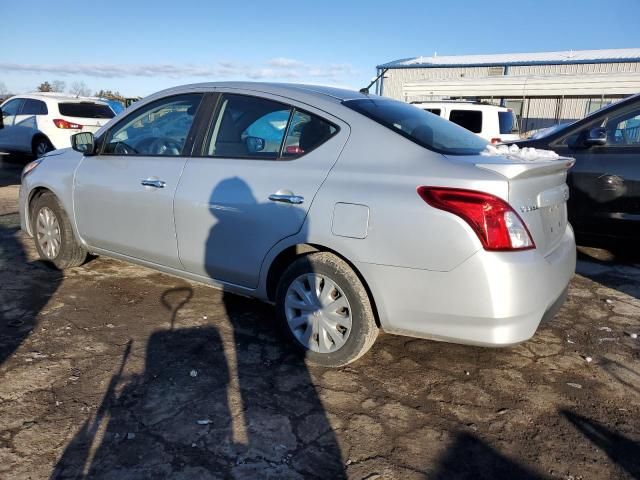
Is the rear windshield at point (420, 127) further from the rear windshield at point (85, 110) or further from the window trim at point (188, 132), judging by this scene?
the rear windshield at point (85, 110)

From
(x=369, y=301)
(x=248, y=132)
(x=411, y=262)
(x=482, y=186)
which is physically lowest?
(x=369, y=301)

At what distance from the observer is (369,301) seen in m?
2.83

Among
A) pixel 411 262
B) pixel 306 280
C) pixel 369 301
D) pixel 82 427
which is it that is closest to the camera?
pixel 82 427

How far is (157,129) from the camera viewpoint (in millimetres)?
3873

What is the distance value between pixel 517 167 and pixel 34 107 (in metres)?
12.4

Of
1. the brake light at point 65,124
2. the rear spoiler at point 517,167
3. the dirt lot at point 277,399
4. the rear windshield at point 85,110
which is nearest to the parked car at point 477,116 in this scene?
the rear windshield at point 85,110

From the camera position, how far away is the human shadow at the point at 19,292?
333 cm

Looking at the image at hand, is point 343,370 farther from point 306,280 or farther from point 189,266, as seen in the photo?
point 189,266

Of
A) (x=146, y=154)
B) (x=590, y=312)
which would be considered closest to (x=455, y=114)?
(x=590, y=312)

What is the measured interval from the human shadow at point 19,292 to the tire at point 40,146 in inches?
285

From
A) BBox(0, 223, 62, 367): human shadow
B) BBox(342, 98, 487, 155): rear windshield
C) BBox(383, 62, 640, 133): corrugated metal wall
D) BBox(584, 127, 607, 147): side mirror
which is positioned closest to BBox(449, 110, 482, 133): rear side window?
BBox(584, 127, 607, 147): side mirror

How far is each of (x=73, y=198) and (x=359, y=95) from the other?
2493mm

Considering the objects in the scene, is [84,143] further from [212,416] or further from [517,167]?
[517,167]

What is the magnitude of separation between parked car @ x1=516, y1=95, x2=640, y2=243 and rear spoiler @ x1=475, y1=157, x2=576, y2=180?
2502mm
